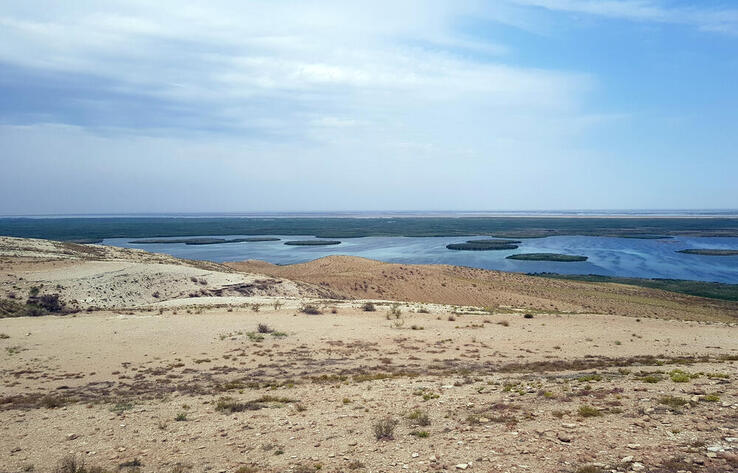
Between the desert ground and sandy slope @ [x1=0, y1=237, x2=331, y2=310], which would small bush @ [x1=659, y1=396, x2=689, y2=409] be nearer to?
the desert ground

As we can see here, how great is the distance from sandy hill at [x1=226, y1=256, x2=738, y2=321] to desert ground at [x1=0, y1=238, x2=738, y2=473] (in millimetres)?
13003

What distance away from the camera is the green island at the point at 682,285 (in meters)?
46.9

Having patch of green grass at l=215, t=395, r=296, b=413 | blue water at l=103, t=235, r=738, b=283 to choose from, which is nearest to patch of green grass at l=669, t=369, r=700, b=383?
patch of green grass at l=215, t=395, r=296, b=413

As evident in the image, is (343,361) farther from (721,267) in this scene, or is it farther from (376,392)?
(721,267)

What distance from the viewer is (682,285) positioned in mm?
51688

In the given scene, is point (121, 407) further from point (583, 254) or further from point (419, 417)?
point (583, 254)

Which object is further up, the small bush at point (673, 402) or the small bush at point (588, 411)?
the small bush at point (673, 402)

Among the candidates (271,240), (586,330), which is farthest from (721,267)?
(271,240)

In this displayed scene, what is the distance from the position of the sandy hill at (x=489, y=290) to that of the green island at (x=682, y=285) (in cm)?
419

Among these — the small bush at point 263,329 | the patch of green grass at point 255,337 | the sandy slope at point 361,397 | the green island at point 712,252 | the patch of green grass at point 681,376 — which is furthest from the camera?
the green island at point 712,252

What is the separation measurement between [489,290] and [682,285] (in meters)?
25.4

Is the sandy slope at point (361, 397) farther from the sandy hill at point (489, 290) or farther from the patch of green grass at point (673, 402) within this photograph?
the sandy hill at point (489, 290)

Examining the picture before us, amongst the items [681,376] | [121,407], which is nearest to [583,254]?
[681,376]

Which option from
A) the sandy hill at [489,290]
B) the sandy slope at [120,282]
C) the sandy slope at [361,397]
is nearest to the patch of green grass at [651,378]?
the sandy slope at [361,397]
